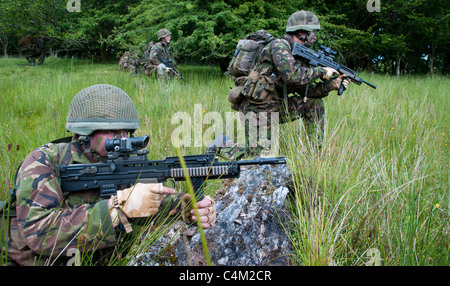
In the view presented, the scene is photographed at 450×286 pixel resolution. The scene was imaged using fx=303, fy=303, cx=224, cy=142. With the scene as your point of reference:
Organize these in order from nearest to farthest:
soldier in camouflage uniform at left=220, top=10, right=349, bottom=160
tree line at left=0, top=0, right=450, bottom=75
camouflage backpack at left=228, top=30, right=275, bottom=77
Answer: soldier in camouflage uniform at left=220, top=10, right=349, bottom=160 < camouflage backpack at left=228, top=30, right=275, bottom=77 < tree line at left=0, top=0, right=450, bottom=75

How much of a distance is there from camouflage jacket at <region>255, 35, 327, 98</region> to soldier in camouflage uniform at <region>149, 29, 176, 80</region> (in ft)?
14.8

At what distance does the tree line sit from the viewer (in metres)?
8.02

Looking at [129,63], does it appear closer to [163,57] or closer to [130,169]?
[163,57]

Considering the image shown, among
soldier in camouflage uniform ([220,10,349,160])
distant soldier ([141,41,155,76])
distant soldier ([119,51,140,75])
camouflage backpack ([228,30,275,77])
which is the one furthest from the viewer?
distant soldier ([119,51,140,75])

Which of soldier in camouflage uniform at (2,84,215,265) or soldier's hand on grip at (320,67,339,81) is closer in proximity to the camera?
soldier in camouflage uniform at (2,84,215,265)

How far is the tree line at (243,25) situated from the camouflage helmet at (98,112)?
4.36 metres

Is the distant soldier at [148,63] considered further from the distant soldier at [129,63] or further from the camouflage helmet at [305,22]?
the camouflage helmet at [305,22]

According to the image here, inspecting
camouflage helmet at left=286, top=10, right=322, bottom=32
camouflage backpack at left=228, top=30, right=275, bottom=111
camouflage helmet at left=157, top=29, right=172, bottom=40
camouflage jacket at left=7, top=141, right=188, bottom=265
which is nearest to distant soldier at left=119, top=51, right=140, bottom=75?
camouflage helmet at left=157, top=29, right=172, bottom=40

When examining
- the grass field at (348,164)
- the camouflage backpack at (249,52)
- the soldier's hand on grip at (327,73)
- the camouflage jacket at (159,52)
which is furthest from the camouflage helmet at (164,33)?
the soldier's hand on grip at (327,73)

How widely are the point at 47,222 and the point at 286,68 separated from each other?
10.8 ft

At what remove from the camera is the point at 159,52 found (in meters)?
8.97

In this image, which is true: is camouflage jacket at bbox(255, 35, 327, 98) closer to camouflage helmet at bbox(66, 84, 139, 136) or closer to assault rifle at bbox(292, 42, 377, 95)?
assault rifle at bbox(292, 42, 377, 95)

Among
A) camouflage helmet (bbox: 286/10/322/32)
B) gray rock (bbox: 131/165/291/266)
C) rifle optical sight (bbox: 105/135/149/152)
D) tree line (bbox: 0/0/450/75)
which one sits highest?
tree line (bbox: 0/0/450/75)

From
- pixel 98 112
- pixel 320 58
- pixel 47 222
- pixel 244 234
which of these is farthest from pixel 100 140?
pixel 320 58
